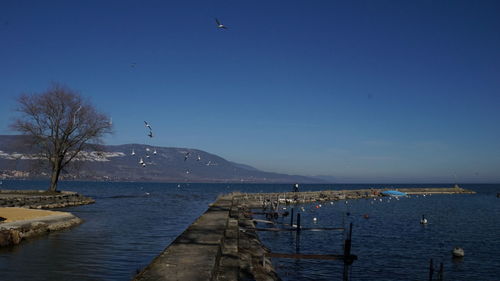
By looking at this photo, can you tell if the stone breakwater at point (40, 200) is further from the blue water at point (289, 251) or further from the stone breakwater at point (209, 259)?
the stone breakwater at point (209, 259)

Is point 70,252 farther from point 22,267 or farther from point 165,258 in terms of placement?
point 165,258

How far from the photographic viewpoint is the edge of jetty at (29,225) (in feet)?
66.5

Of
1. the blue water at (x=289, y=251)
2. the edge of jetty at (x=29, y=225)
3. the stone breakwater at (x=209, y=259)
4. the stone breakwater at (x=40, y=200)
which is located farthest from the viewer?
the stone breakwater at (x=40, y=200)

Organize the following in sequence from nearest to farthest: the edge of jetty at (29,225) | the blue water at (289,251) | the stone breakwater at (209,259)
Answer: the stone breakwater at (209,259), the blue water at (289,251), the edge of jetty at (29,225)

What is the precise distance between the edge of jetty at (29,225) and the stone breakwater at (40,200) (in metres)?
11.9

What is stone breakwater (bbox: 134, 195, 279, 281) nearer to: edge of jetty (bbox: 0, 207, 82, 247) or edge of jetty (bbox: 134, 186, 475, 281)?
edge of jetty (bbox: 134, 186, 475, 281)

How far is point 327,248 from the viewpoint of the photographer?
1118 inches

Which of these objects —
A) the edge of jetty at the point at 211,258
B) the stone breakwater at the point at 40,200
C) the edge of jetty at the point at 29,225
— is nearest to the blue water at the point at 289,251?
the edge of jetty at the point at 29,225

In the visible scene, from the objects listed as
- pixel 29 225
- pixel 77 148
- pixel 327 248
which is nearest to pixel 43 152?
pixel 77 148

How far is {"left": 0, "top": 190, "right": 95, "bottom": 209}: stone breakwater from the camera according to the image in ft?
129

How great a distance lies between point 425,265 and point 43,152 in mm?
48279

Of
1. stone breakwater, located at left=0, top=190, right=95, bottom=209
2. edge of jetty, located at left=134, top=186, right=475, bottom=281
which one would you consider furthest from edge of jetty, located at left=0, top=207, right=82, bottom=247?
stone breakwater, located at left=0, top=190, right=95, bottom=209

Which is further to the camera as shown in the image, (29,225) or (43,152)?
(43,152)

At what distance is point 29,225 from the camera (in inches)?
917
